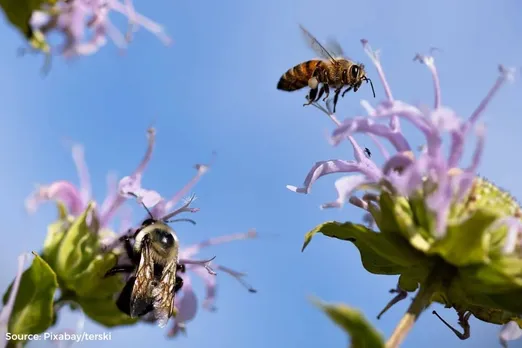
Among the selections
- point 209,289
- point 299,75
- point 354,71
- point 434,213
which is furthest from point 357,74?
point 434,213

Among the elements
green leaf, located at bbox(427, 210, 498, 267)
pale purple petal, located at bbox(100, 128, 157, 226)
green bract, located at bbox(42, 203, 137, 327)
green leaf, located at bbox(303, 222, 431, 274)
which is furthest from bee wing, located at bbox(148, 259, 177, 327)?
green leaf, located at bbox(427, 210, 498, 267)

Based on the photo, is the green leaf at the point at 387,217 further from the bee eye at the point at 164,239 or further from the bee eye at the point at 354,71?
the bee eye at the point at 354,71

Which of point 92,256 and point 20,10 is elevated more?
point 20,10

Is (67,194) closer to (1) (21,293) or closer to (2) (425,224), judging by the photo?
(1) (21,293)

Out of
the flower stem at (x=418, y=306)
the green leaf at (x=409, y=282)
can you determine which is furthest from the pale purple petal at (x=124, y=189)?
the flower stem at (x=418, y=306)

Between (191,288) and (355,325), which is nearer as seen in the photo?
(355,325)

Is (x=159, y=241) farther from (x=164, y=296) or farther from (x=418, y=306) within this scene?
(x=418, y=306)

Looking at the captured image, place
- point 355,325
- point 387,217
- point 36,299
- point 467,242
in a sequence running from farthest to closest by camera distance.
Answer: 1. point 36,299
2. point 387,217
3. point 467,242
4. point 355,325
